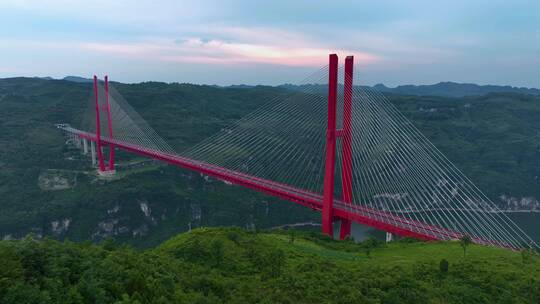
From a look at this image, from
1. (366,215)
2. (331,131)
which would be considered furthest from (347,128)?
(366,215)

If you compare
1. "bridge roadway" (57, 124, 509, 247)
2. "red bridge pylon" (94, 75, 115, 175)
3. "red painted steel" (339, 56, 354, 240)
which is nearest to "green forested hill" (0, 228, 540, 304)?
"bridge roadway" (57, 124, 509, 247)

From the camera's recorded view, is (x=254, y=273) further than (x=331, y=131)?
No

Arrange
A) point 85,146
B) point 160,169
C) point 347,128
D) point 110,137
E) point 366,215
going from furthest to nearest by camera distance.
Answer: point 160,169 → point 85,146 → point 110,137 → point 347,128 → point 366,215

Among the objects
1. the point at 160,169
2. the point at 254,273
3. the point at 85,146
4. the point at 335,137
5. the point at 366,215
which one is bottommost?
the point at 160,169

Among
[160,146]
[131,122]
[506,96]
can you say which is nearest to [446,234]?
[160,146]

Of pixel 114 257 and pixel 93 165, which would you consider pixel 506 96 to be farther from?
pixel 114 257

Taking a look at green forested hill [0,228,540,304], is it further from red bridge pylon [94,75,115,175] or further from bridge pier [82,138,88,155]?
bridge pier [82,138,88,155]

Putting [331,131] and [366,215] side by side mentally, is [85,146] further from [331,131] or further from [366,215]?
[366,215]
